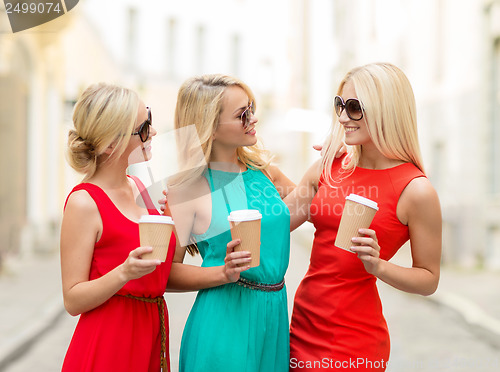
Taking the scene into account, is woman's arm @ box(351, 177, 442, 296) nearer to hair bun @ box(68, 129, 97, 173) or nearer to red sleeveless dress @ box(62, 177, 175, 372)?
red sleeveless dress @ box(62, 177, 175, 372)

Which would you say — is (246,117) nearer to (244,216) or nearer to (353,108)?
(353,108)

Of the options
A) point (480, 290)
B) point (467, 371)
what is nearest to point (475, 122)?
point (480, 290)

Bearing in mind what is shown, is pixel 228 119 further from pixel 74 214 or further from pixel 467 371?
pixel 467 371

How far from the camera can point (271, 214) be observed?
252 cm

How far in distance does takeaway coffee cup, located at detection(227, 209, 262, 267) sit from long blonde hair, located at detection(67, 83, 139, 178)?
530mm

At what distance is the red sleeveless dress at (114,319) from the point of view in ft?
7.38

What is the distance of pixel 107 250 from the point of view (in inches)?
89.0

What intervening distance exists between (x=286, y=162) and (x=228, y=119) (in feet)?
122

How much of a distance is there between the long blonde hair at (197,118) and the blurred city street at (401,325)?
375 centimetres

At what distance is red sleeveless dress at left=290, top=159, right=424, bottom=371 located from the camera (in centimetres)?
242

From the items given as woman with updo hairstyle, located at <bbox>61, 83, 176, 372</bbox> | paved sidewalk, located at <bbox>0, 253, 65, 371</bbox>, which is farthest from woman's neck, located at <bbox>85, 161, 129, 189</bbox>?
paved sidewalk, located at <bbox>0, 253, 65, 371</bbox>

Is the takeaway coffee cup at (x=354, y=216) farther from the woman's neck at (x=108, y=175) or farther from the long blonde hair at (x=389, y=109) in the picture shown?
the woman's neck at (x=108, y=175)

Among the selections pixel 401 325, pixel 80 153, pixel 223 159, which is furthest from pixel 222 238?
pixel 401 325

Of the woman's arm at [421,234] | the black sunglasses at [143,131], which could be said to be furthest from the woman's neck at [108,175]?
the woman's arm at [421,234]
